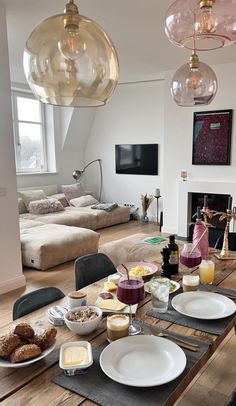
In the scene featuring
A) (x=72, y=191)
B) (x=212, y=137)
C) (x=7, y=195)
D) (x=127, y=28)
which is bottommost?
(x=72, y=191)

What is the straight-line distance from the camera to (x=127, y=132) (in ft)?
23.4

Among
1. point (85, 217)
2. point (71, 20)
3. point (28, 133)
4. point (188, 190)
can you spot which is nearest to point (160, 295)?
point (71, 20)

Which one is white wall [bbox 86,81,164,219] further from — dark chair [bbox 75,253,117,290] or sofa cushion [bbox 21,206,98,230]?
dark chair [bbox 75,253,117,290]

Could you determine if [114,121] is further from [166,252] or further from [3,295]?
Result: [166,252]

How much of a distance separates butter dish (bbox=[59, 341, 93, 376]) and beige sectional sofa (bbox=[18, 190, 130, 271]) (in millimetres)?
2936

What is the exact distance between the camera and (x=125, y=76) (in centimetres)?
609

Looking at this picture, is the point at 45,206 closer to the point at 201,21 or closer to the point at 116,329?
the point at 201,21

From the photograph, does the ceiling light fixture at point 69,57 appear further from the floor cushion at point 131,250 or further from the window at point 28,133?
the window at point 28,133

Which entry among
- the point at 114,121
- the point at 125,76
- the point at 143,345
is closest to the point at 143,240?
the point at 143,345

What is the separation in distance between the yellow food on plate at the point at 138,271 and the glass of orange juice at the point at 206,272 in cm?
32

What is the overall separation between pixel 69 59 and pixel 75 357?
3.66 ft

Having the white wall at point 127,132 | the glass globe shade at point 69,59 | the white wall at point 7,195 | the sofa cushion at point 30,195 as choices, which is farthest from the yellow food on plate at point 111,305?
the white wall at point 127,132

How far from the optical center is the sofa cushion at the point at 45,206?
598cm

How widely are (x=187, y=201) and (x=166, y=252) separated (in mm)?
3791
